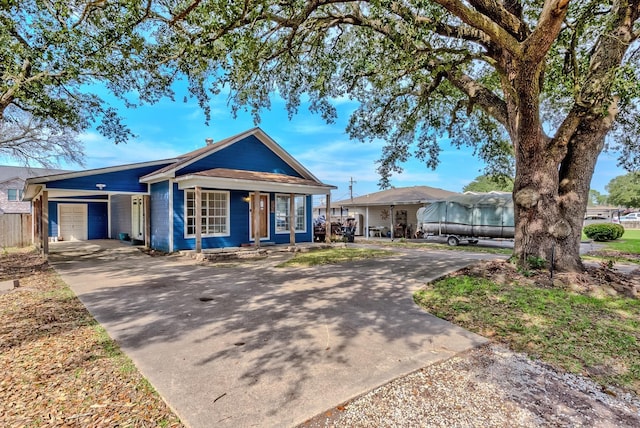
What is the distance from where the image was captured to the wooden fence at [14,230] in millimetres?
15477

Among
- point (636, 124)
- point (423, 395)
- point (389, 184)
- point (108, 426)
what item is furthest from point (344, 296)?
point (636, 124)

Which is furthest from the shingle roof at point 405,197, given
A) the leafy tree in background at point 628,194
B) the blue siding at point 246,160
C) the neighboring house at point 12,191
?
the leafy tree in background at point 628,194

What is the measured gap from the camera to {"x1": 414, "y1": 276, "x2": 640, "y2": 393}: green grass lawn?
3.48 meters

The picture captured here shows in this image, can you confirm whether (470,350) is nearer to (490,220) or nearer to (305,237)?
(305,237)

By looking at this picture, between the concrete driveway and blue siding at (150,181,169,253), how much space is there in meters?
4.25

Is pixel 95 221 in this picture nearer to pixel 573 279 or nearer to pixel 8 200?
pixel 8 200

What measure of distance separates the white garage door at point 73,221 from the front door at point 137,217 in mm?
4519

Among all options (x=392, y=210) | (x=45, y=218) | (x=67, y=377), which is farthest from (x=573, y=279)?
(x=392, y=210)

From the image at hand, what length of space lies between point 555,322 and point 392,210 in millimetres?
18594

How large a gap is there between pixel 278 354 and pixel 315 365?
488mm

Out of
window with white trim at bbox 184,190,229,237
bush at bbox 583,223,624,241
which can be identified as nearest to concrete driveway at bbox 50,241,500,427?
window with white trim at bbox 184,190,229,237

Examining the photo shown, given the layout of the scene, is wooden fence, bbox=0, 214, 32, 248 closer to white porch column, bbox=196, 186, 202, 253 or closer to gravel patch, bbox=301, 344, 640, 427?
white porch column, bbox=196, 186, 202, 253

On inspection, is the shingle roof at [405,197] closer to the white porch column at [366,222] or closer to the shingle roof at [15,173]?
the white porch column at [366,222]

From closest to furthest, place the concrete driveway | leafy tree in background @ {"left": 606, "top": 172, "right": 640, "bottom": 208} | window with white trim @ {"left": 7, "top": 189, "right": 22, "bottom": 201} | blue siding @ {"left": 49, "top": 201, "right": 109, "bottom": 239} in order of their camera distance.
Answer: the concrete driveway, blue siding @ {"left": 49, "top": 201, "right": 109, "bottom": 239}, window with white trim @ {"left": 7, "top": 189, "right": 22, "bottom": 201}, leafy tree in background @ {"left": 606, "top": 172, "right": 640, "bottom": 208}
